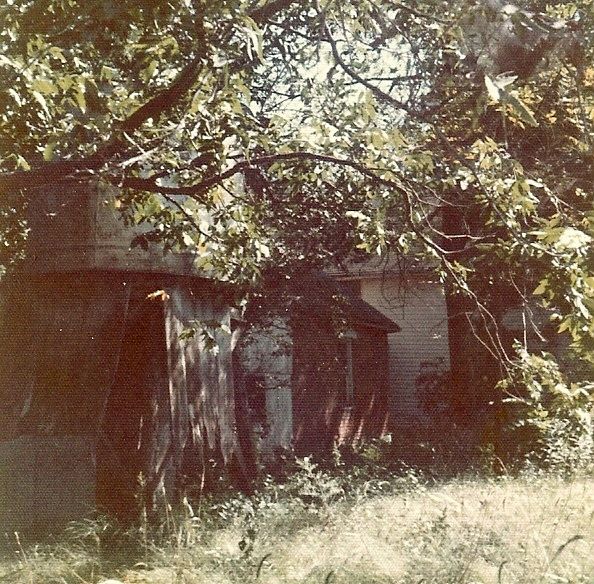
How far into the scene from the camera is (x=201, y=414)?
10.3 meters

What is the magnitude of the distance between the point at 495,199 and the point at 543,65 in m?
1.07

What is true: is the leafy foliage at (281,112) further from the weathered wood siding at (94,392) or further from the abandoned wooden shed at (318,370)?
the abandoned wooden shed at (318,370)

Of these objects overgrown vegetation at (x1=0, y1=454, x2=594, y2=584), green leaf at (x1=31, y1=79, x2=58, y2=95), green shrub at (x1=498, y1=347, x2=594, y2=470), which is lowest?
overgrown vegetation at (x1=0, y1=454, x2=594, y2=584)

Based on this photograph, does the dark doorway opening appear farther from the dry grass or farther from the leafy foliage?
the leafy foliage

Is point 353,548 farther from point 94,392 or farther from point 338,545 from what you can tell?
point 94,392

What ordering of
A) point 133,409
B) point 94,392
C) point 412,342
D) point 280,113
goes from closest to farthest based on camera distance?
1. point 280,113
2. point 94,392
3. point 133,409
4. point 412,342

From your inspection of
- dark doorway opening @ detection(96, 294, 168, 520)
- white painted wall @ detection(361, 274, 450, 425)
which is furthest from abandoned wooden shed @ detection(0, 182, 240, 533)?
white painted wall @ detection(361, 274, 450, 425)

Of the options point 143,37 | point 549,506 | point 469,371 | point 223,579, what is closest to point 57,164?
point 143,37

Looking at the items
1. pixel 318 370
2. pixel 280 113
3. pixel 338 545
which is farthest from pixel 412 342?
pixel 280 113

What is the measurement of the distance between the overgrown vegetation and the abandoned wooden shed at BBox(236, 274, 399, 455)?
14.0ft

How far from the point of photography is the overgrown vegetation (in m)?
5.93

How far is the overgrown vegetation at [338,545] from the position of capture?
593cm

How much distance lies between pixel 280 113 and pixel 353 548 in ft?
12.1

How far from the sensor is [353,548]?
6.98 meters
